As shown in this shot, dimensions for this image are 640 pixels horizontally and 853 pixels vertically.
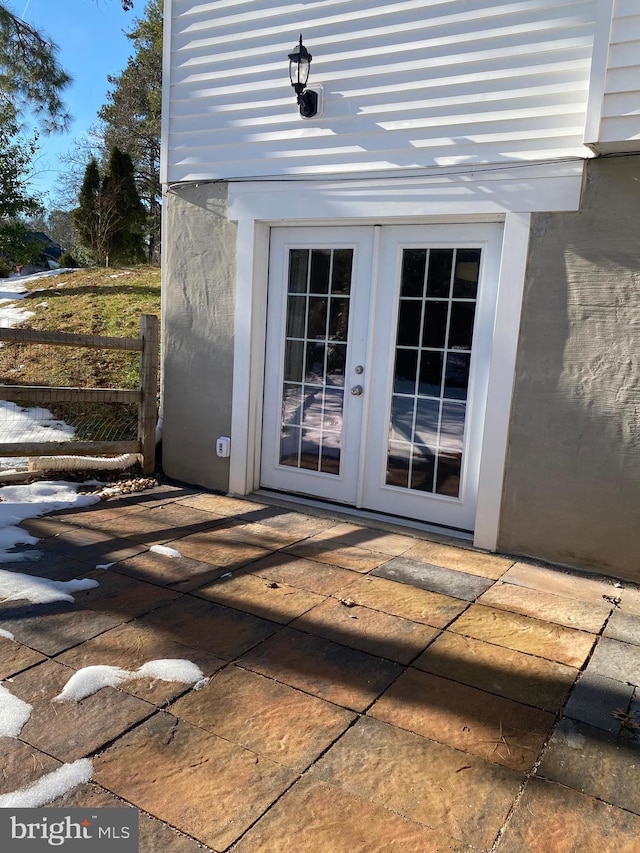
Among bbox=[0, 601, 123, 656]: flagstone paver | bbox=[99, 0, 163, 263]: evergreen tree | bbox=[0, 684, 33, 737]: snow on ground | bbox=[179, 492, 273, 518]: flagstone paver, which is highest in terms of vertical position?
bbox=[99, 0, 163, 263]: evergreen tree

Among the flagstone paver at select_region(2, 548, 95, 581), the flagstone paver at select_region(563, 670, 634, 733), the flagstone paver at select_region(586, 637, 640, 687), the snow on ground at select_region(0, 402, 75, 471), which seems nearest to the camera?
the flagstone paver at select_region(563, 670, 634, 733)

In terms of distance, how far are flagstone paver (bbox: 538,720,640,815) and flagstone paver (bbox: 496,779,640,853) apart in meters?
0.04

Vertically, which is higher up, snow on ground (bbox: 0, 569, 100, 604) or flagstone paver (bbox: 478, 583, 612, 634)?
flagstone paver (bbox: 478, 583, 612, 634)

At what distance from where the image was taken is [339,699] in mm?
2375

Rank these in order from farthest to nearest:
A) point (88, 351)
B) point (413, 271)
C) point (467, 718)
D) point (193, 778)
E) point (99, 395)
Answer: point (88, 351) → point (99, 395) → point (413, 271) → point (467, 718) → point (193, 778)

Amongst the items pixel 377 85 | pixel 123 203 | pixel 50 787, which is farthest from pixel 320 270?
pixel 123 203

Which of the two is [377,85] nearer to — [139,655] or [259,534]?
[259,534]

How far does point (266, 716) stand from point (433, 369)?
101 inches

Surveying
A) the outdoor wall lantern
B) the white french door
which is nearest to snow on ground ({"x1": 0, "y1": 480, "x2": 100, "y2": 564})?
the white french door

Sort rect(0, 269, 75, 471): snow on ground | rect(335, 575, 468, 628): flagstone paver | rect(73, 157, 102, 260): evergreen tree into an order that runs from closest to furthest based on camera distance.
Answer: rect(335, 575, 468, 628): flagstone paver, rect(0, 269, 75, 471): snow on ground, rect(73, 157, 102, 260): evergreen tree

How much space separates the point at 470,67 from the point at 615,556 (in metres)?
2.98

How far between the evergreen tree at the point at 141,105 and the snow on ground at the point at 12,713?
1714cm

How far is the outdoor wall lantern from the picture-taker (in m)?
4.14

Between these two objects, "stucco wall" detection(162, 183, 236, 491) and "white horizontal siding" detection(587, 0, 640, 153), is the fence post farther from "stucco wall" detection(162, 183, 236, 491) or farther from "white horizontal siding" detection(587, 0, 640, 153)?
"white horizontal siding" detection(587, 0, 640, 153)
